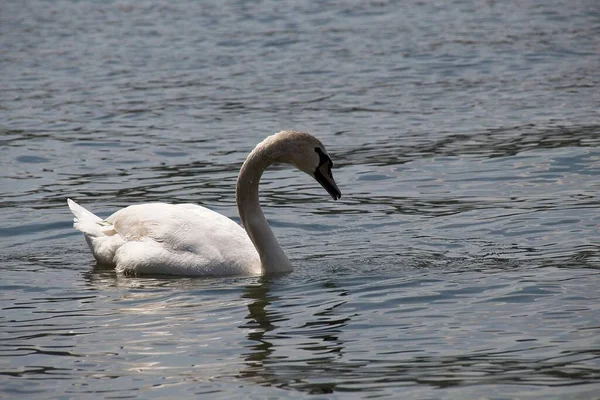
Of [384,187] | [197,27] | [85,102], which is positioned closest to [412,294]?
[384,187]

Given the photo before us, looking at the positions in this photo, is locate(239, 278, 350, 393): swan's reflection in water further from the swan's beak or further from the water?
the swan's beak

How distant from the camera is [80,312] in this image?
8.80 meters

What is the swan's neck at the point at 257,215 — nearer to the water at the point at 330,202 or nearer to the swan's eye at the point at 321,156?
the water at the point at 330,202

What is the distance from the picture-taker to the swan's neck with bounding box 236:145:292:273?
9688mm

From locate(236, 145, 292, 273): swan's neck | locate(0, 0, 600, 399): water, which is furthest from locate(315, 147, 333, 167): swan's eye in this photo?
locate(0, 0, 600, 399): water

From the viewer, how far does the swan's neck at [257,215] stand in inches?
381

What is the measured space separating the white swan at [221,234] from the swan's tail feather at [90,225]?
179 mm

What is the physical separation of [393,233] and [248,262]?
1649 millimetres

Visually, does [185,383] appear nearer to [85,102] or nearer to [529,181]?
[529,181]

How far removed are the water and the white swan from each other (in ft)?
0.51

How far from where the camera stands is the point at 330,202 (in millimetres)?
12500

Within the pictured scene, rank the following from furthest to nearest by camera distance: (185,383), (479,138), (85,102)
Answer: (85,102)
(479,138)
(185,383)

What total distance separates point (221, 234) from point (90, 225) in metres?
1.33

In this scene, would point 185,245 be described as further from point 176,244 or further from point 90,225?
point 90,225
